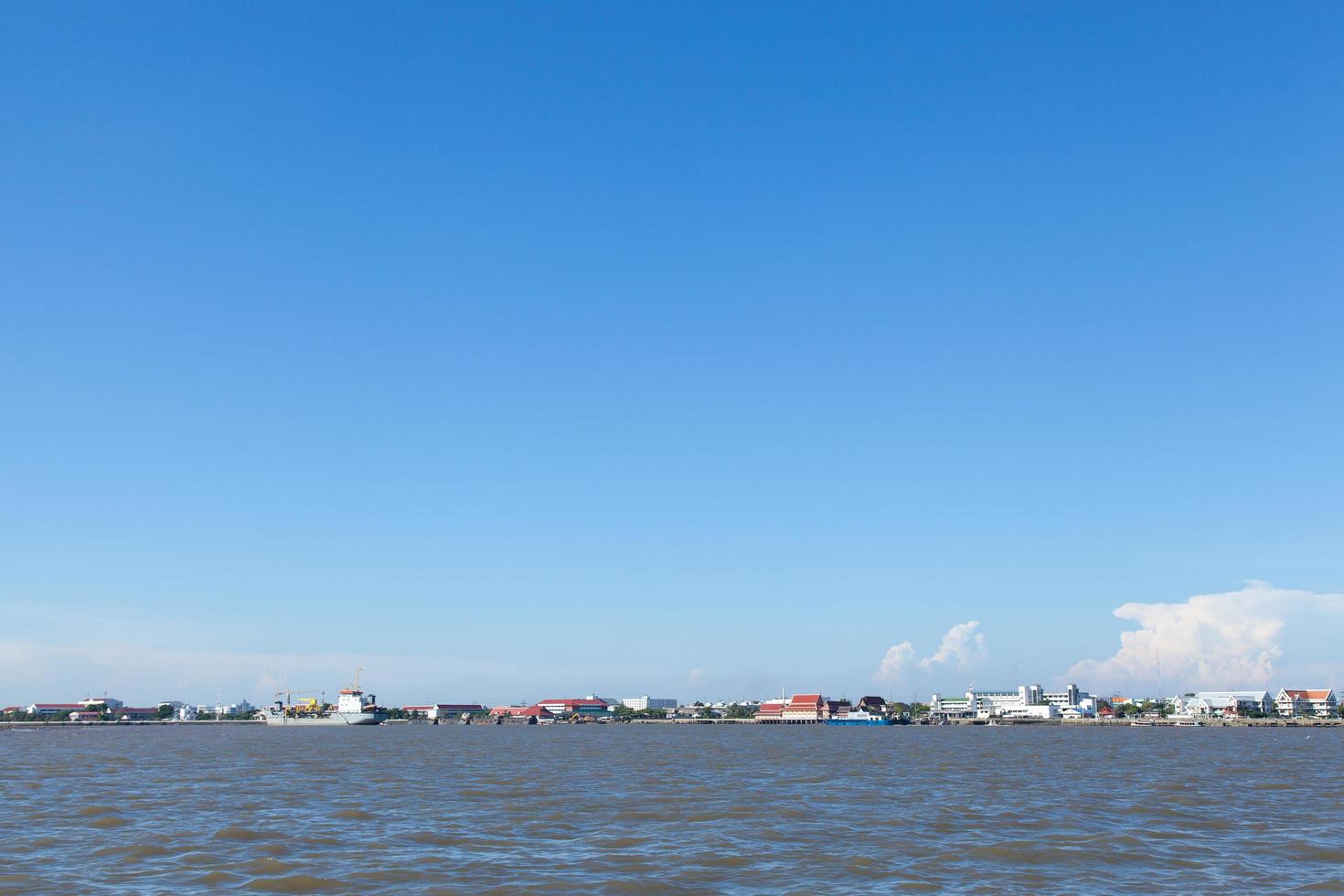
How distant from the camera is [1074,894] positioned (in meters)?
20.6

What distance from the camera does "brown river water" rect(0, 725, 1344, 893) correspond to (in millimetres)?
22266

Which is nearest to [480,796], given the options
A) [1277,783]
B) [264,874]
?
[264,874]

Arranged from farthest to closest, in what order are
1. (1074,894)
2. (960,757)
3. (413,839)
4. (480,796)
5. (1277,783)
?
(960,757) < (1277,783) < (480,796) < (413,839) < (1074,894)

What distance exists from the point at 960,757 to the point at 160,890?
59.3m

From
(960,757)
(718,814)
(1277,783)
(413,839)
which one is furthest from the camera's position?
(960,757)

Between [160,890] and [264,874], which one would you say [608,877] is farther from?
[160,890]

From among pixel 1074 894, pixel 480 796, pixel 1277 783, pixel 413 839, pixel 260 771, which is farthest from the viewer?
pixel 260 771

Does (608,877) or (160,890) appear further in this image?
(608,877)

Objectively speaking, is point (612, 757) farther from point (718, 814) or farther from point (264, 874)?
point (264, 874)

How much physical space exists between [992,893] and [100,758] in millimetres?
69896

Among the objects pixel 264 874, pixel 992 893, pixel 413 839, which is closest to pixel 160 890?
pixel 264 874

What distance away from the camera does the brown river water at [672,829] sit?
22.3 metres

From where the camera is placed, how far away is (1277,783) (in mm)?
47312

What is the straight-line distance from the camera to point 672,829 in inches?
1169
